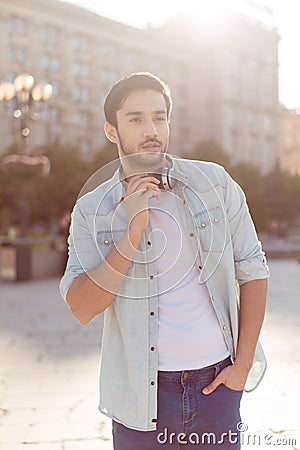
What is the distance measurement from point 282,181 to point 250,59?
36.7 m

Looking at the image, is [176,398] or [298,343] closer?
[176,398]

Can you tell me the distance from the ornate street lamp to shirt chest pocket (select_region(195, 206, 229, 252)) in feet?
46.4

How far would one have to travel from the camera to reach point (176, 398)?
1.87 m

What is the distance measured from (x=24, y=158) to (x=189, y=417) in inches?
571

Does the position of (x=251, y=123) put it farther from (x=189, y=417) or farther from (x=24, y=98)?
(x=189, y=417)

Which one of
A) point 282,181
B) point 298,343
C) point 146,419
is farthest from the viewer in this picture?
point 282,181

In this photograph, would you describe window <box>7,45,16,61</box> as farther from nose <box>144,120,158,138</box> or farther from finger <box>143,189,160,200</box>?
finger <box>143,189,160,200</box>

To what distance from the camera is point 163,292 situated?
1.89m

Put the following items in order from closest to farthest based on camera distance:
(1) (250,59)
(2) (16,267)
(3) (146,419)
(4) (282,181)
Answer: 1. (3) (146,419)
2. (2) (16,267)
3. (4) (282,181)
4. (1) (250,59)

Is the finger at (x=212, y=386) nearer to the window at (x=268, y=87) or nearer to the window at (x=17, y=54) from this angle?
the window at (x=17, y=54)

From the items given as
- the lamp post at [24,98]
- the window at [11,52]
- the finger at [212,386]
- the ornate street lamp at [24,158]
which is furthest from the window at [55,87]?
the finger at [212,386]

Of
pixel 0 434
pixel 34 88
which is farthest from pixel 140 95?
pixel 34 88

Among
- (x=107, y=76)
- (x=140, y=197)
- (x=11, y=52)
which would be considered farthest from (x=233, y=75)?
(x=140, y=197)

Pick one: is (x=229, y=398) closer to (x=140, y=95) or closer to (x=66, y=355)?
(x=140, y=95)
